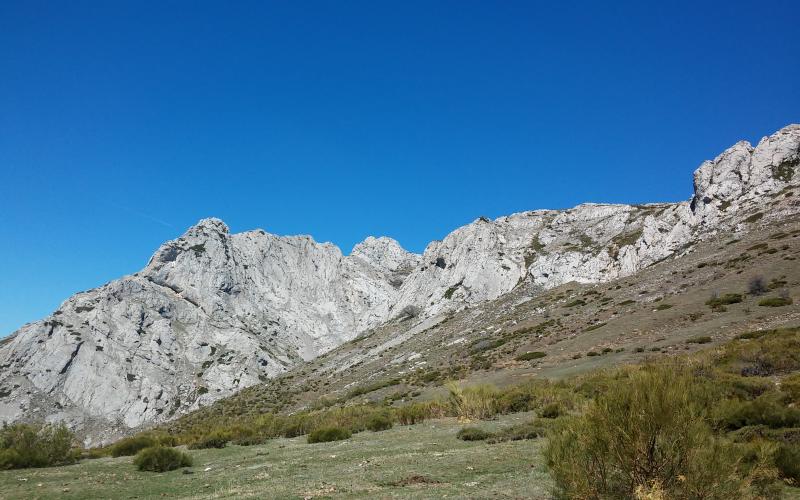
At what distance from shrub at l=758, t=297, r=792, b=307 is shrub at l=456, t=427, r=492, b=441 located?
32.3 metres

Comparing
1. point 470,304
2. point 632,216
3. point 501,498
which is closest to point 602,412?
point 501,498

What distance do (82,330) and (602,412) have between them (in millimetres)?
158952

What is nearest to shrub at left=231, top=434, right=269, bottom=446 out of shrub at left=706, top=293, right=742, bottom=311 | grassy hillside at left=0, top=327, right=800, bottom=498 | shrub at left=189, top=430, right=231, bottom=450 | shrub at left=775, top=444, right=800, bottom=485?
grassy hillside at left=0, top=327, right=800, bottom=498

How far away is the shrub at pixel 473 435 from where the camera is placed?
1750cm

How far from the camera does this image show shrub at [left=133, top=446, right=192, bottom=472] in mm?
16062

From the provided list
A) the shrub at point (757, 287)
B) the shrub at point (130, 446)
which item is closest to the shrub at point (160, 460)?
the shrub at point (130, 446)

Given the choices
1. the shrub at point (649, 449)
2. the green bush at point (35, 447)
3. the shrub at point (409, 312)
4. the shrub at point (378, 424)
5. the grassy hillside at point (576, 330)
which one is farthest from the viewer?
the shrub at point (409, 312)

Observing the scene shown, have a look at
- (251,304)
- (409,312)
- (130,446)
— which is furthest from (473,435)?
(251,304)

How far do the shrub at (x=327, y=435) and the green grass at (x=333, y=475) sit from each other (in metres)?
2.04

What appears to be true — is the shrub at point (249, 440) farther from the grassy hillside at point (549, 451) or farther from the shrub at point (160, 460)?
the shrub at point (160, 460)

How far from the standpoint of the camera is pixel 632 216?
114 meters

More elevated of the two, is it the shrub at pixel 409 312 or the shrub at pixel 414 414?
the shrub at pixel 409 312

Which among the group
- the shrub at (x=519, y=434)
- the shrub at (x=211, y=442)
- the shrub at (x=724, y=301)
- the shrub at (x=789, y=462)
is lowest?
the shrub at (x=789, y=462)

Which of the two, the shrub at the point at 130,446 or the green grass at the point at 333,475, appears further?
the shrub at the point at 130,446
